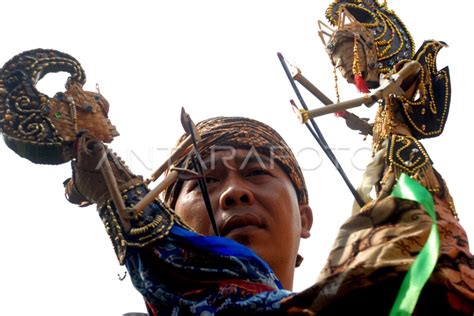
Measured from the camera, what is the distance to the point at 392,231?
401cm

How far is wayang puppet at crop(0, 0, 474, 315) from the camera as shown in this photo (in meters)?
3.95

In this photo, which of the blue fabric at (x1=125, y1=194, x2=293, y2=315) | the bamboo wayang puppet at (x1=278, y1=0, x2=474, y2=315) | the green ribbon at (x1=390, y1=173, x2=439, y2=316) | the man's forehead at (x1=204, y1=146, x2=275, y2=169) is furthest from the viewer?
the man's forehead at (x1=204, y1=146, x2=275, y2=169)

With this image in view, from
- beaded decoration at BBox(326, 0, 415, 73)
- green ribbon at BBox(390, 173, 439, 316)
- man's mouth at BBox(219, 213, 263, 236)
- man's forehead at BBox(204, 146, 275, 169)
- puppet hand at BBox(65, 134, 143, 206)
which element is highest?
beaded decoration at BBox(326, 0, 415, 73)

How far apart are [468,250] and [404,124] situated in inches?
45.0

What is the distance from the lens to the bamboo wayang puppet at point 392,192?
3.90 meters

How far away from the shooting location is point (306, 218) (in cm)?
641

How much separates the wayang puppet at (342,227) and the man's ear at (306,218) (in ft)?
3.54

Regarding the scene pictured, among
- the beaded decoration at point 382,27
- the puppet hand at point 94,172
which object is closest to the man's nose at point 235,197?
the puppet hand at point 94,172

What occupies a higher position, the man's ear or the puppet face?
the puppet face

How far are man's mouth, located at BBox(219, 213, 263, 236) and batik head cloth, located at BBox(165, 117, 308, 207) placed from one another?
533mm

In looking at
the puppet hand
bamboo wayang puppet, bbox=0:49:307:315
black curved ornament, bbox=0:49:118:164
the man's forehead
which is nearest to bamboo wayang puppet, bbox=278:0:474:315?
bamboo wayang puppet, bbox=0:49:307:315

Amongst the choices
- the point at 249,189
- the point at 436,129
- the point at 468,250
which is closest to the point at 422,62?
the point at 436,129

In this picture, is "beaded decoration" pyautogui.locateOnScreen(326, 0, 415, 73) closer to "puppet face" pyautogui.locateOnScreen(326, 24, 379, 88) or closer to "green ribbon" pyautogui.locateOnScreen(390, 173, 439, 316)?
"puppet face" pyautogui.locateOnScreen(326, 24, 379, 88)

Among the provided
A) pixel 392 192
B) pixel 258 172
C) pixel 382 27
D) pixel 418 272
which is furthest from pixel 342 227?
pixel 382 27
